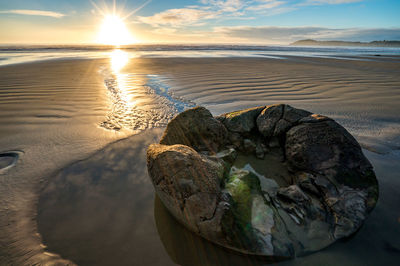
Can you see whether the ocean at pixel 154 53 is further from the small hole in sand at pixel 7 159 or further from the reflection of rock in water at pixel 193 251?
the reflection of rock in water at pixel 193 251

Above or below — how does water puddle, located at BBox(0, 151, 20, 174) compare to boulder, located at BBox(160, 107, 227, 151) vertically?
below

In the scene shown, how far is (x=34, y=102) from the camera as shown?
498 centimetres

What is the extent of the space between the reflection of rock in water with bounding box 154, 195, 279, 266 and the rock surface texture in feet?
0.19

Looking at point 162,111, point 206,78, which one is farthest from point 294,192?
point 206,78

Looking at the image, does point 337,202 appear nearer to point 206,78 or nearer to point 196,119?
point 196,119

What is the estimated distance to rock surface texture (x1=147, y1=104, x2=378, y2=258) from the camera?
1534mm

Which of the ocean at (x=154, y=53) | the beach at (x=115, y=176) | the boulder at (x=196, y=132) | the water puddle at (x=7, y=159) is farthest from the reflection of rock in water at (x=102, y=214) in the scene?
the ocean at (x=154, y=53)

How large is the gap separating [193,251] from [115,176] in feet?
4.67

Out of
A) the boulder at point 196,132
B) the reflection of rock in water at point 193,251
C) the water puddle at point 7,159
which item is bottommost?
the reflection of rock in water at point 193,251

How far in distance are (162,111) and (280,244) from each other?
3838mm

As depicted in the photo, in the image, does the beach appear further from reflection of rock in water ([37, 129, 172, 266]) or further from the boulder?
the boulder

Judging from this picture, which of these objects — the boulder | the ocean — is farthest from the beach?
the ocean

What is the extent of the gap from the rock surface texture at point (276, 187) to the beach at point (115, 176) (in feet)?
0.42

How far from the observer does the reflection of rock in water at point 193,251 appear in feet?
4.78
